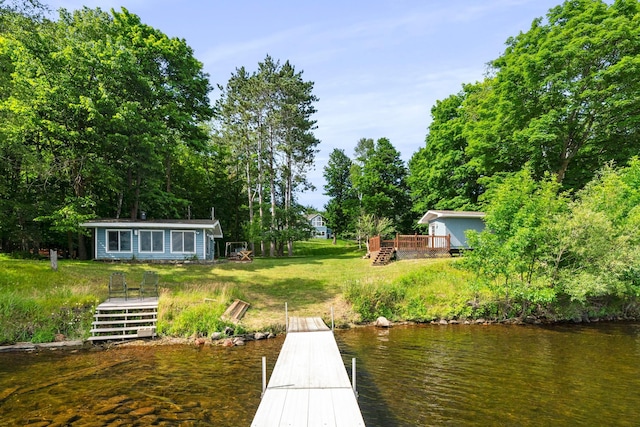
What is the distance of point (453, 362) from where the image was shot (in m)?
10.8

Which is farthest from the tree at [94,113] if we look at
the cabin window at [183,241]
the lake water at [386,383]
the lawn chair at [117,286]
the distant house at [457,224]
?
the distant house at [457,224]

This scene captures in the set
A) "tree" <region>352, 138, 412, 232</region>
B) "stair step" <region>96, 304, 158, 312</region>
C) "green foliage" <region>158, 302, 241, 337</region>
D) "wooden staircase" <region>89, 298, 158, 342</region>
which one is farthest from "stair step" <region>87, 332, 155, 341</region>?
"tree" <region>352, 138, 412, 232</region>

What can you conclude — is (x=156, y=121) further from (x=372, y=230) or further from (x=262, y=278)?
(x=372, y=230)

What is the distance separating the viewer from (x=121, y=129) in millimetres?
27109

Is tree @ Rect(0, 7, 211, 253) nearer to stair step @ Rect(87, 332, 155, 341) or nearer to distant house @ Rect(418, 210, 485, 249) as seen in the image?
stair step @ Rect(87, 332, 155, 341)

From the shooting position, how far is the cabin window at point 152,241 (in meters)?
27.6

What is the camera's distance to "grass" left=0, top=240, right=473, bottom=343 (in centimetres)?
1347

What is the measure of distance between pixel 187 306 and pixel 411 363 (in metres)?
8.98

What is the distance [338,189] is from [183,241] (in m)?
30.3

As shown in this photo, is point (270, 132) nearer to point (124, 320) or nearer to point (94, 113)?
A: point (94, 113)

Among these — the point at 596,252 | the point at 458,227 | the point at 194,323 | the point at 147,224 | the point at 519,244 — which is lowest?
the point at 194,323

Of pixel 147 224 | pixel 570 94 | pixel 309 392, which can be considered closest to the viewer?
pixel 309 392

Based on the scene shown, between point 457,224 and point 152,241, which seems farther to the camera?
point 457,224

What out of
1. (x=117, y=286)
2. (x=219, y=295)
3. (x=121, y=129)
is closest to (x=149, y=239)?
(x=121, y=129)
